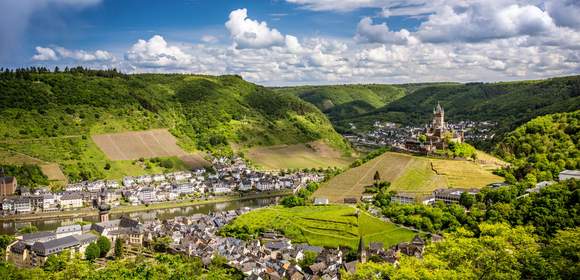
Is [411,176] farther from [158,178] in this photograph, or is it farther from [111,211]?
[158,178]

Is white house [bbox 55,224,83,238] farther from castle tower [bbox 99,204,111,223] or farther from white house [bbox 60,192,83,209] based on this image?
white house [bbox 60,192,83,209]

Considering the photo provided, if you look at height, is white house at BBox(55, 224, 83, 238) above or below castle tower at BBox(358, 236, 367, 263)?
below

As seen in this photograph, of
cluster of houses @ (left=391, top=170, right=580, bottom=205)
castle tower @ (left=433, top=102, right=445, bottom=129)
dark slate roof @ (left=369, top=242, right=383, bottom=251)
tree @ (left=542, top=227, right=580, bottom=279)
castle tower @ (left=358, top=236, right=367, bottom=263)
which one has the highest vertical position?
castle tower @ (left=433, top=102, right=445, bottom=129)

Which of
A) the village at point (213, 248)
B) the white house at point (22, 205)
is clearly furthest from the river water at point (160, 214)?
the village at point (213, 248)

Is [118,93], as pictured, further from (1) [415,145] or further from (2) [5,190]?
(1) [415,145]

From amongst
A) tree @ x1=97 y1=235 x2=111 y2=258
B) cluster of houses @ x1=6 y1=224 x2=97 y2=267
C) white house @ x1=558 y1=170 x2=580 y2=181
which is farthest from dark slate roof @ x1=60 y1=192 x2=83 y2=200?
white house @ x1=558 y1=170 x2=580 y2=181

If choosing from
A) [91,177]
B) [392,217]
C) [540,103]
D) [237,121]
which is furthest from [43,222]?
[540,103]
